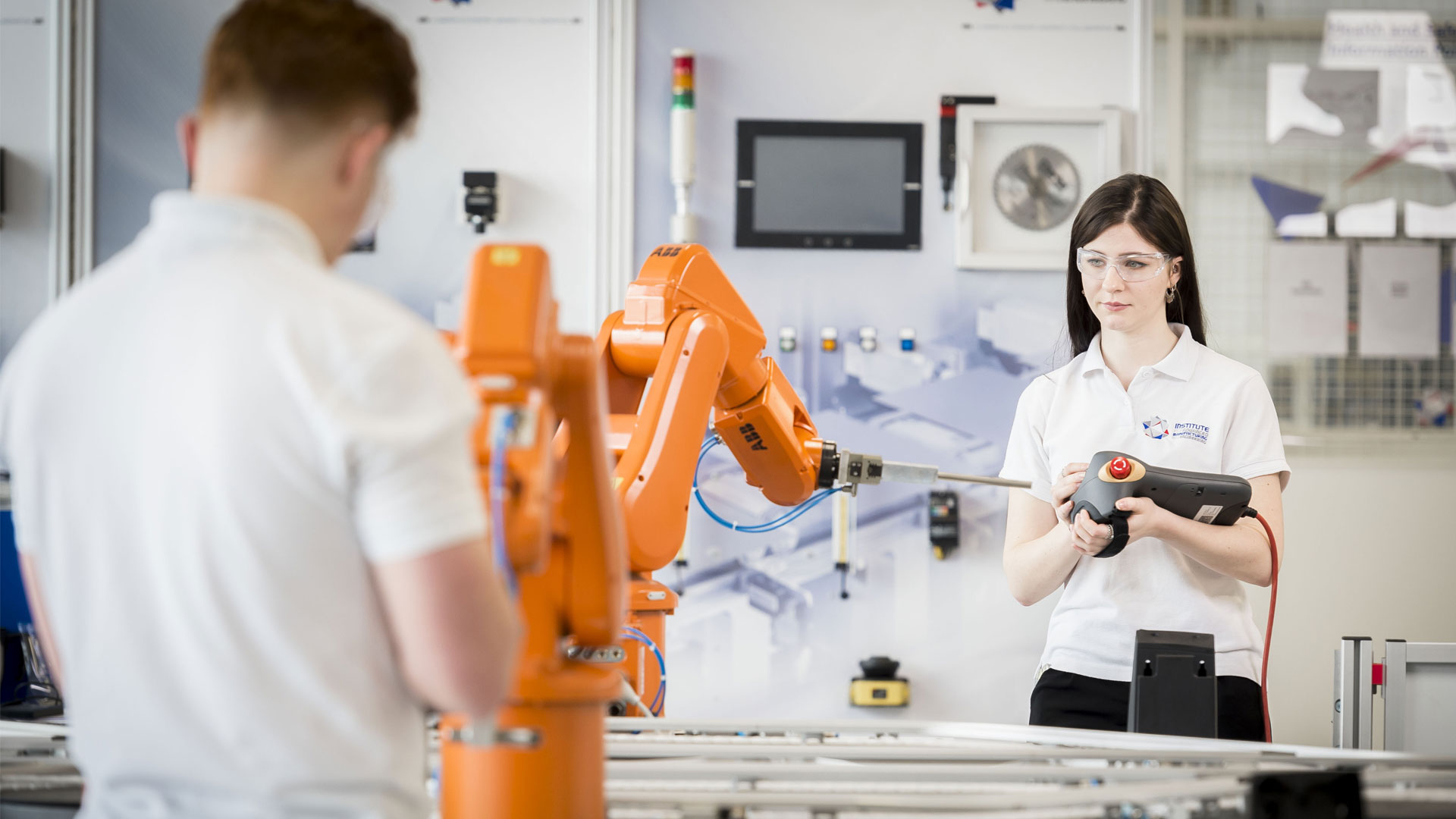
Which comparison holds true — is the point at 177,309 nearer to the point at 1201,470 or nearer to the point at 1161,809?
the point at 1161,809

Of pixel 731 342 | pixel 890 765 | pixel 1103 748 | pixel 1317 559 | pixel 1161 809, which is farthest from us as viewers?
pixel 1317 559

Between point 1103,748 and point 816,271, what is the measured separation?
6.87 feet

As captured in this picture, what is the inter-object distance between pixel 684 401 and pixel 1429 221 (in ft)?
9.37

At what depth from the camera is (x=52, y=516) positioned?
788 mm

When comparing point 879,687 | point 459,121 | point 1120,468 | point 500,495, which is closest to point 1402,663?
point 1120,468

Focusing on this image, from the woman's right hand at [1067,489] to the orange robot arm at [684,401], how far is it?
38 centimetres

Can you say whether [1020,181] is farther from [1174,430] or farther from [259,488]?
[259,488]

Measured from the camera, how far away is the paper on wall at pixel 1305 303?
131 inches

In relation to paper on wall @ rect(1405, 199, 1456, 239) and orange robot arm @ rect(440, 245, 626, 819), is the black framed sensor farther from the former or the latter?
orange robot arm @ rect(440, 245, 626, 819)

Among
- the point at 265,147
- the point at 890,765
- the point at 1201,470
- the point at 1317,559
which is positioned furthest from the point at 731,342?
the point at 1317,559

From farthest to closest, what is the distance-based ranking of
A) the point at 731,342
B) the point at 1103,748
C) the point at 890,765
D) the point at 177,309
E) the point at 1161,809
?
the point at 731,342 < the point at 1103,748 < the point at 890,765 < the point at 1161,809 < the point at 177,309

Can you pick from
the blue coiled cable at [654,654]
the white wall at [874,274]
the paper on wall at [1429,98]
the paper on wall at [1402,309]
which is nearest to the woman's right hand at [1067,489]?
the blue coiled cable at [654,654]

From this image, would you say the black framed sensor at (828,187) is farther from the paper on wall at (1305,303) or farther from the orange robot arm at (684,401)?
the orange robot arm at (684,401)

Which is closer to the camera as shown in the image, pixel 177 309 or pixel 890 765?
pixel 177 309
